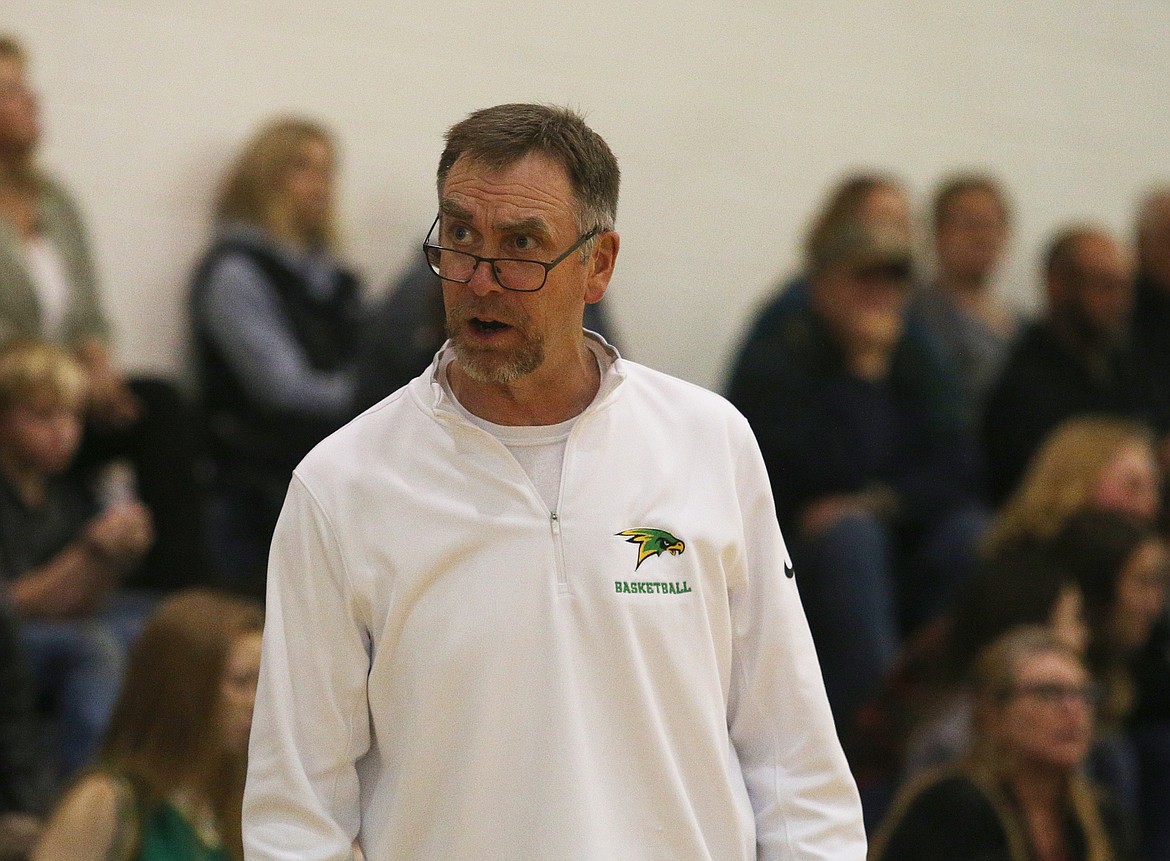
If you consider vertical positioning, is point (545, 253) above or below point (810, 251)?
above

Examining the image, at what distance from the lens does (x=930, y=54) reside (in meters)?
7.12

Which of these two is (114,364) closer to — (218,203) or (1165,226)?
(218,203)

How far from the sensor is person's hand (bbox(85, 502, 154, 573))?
4430mm

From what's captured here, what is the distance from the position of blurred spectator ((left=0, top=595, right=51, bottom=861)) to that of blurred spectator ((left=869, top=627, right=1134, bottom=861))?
1.94 meters

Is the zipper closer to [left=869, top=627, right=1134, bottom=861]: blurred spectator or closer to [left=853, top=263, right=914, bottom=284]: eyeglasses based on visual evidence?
[left=869, top=627, right=1134, bottom=861]: blurred spectator

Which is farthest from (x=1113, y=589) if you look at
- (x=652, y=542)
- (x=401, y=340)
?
(x=652, y=542)

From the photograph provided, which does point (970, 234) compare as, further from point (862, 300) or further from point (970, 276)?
point (862, 300)

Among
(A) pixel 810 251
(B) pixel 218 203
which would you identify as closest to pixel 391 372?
(B) pixel 218 203

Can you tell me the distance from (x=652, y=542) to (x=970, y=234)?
4.82 metres

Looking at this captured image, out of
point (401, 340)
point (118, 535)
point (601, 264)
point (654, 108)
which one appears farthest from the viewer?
point (654, 108)

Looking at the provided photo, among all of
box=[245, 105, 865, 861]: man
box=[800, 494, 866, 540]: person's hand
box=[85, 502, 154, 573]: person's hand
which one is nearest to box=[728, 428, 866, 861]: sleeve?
box=[245, 105, 865, 861]: man

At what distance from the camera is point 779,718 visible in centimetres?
227

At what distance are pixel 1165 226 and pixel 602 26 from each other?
2417 millimetres

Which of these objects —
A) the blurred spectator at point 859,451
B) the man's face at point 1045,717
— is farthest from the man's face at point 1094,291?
the man's face at point 1045,717
